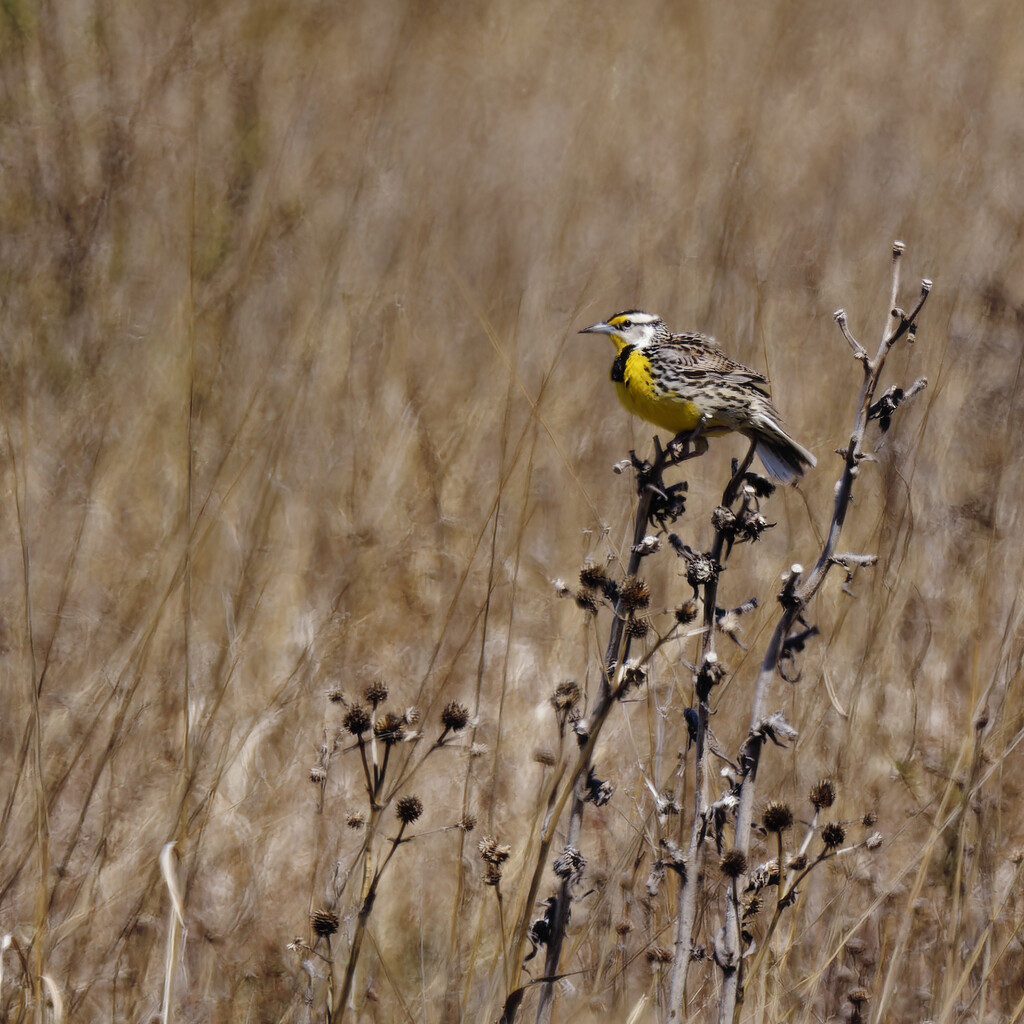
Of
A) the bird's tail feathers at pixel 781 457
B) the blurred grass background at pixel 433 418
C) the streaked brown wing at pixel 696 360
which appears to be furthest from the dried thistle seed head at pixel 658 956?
the streaked brown wing at pixel 696 360

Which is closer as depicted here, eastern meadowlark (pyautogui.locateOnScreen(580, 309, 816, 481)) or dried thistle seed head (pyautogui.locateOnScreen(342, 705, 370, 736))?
dried thistle seed head (pyautogui.locateOnScreen(342, 705, 370, 736))

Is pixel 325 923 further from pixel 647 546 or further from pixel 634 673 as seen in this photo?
pixel 647 546

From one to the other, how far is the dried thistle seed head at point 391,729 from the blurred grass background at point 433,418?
39 centimetres

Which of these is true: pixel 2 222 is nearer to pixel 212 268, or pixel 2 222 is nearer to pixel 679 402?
pixel 212 268

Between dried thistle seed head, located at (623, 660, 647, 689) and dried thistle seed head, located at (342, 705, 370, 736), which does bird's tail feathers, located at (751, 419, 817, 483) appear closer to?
dried thistle seed head, located at (623, 660, 647, 689)

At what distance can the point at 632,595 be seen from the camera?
126 cm

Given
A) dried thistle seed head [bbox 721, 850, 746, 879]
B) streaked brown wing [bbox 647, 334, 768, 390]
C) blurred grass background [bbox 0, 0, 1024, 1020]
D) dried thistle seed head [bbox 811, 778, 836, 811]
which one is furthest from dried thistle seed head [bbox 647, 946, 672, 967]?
streaked brown wing [bbox 647, 334, 768, 390]

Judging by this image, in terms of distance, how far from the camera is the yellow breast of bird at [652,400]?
73.6 inches

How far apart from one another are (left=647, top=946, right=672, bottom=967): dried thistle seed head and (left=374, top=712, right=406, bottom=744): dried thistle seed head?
1.72ft

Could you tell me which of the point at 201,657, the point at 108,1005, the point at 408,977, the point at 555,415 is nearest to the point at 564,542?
the point at 555,415

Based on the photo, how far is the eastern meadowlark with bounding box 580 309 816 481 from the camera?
1775 mm

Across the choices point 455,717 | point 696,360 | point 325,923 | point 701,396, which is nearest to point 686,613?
point 455,717

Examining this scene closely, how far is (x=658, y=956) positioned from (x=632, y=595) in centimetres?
64

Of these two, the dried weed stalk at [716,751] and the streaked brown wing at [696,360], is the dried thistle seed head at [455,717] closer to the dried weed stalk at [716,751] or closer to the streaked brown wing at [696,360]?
the dried weed stalk at [716,751]
